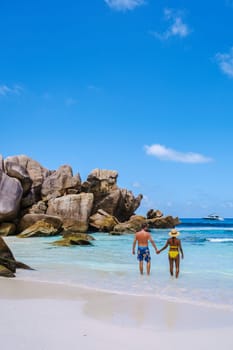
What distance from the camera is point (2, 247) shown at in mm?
11328

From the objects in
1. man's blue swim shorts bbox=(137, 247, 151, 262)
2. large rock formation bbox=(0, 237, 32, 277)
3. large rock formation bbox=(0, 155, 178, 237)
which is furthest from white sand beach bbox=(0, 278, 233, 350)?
large rock formation bbox=(0, 155, 178, 237)

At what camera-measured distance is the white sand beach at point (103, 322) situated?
4629 mm

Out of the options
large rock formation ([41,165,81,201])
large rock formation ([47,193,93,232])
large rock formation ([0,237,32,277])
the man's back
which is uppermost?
large rock formation ([41,165,81,201])

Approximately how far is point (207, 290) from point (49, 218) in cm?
2280

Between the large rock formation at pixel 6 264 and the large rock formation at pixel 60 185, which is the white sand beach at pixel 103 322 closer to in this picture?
the large rock formation at pixel 6 264

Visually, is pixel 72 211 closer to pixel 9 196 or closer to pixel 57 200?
pixel 57 200

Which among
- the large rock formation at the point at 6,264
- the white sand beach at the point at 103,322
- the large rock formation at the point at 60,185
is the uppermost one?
the large rock formation at the point at 60,185

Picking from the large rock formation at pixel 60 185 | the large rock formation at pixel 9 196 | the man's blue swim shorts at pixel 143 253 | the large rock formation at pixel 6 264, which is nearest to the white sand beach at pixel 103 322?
the large rock formation at pixel 6 264

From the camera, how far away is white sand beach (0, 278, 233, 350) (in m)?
4.63

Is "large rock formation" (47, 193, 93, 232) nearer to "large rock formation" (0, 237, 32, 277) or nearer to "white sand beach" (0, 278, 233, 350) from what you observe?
"large rock formation" (0, 237, 32, 277)

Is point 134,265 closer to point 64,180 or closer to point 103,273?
point 103,273

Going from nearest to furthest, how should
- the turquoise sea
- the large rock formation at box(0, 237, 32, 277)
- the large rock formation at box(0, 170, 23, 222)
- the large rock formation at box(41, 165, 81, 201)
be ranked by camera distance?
the turquoise sea → the large rock formation at box(0, 237, 32, 277) → the large rock formation at box(0, 170, 23, 222) → the large rock formation at box(41, 165, 81, 201)

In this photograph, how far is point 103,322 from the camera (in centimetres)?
558

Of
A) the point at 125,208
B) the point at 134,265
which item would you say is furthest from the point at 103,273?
the point at 125,208
